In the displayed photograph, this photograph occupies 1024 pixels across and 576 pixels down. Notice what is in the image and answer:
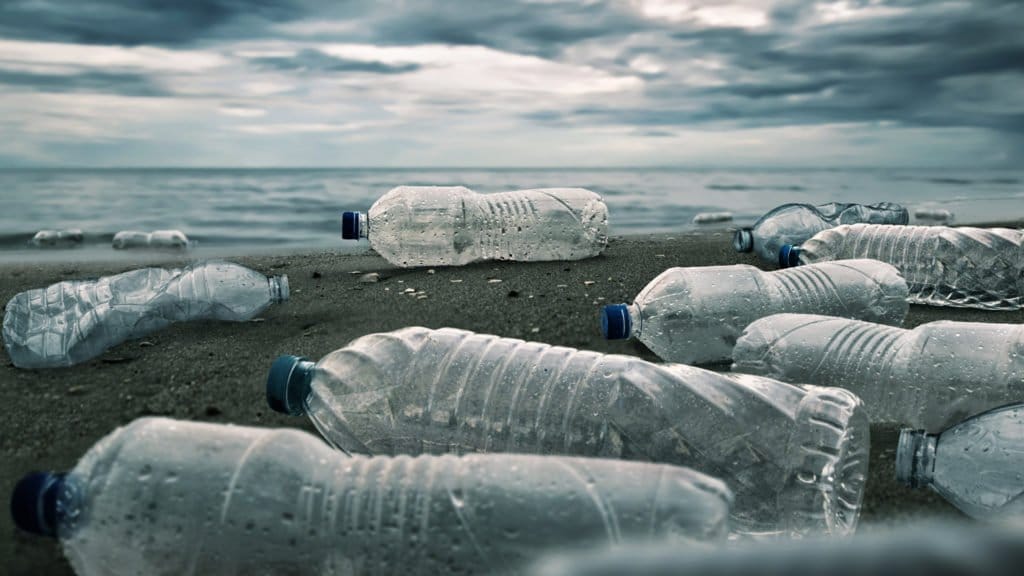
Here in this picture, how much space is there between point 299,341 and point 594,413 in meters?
1.18

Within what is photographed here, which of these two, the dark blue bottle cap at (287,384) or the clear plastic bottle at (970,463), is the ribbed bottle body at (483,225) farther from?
the clear plastic bottle at (970,463)

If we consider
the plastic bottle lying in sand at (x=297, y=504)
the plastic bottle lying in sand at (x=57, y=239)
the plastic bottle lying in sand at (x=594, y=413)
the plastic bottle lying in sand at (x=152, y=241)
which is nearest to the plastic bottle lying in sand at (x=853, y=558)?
the plastic bottle lying in sand at (x=297, y=504)

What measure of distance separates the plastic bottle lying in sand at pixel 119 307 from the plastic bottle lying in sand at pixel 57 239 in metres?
3.26

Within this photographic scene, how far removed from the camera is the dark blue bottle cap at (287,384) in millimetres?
1480

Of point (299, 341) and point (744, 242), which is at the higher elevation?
point (744, 242)

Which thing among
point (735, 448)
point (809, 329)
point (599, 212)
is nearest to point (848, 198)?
point (599, 212)

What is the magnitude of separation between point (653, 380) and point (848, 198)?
9909 millimetres

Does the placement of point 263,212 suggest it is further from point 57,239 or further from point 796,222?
point 796,222

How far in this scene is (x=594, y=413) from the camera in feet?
4.71

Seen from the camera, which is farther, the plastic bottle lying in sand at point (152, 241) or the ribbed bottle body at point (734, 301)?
the plastic bottle lying in sand at point (152, 241)

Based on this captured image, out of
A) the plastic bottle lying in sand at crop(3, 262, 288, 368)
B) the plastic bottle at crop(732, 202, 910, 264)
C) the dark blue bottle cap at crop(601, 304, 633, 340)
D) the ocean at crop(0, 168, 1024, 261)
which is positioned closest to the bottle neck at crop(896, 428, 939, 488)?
the dark blue bottle cap at crop(601, 304, 633, 340)

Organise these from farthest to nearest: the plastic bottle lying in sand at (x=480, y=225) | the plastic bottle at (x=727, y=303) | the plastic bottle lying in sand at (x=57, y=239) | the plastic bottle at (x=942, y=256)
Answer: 1. the plastic bottle lying in sand at (x=57, y=239)
2. the plastic bottle lying in sand at (x=480, y=225)
3. the plastic bottle at (x=942, y=256)
4. the plastic bottle at (x=727, y=303)

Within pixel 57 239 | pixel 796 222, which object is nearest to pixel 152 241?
pixel 57 239

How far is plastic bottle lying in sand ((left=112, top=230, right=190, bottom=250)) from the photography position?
5613 millimetres
